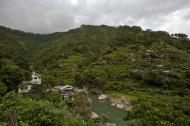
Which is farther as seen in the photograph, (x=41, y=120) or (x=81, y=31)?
(x=81, y=31)

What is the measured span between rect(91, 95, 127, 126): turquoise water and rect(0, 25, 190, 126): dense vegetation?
389 cm

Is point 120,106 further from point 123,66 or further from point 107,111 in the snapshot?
point 123,66

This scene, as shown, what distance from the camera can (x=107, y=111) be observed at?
59.0 m

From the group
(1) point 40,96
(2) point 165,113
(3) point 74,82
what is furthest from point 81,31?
(2) point 165,113

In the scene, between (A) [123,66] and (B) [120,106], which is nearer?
(B) [120,106]

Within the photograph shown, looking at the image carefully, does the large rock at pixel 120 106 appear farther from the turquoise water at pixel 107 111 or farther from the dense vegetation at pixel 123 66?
the dense vegetation at pixel 123 66

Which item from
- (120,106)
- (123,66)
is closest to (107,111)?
(120,106)

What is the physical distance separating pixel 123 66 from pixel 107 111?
28878 millimetres

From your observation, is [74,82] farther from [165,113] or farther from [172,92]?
[165,113]

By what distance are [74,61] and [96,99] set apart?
34724mm

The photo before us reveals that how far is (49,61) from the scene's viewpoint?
11006cm

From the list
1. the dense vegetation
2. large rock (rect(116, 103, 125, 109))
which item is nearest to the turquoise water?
large rock (rect(116, 103, 125, 109))

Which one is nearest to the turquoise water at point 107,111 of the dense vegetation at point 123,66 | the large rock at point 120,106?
the large rock at point 120,106

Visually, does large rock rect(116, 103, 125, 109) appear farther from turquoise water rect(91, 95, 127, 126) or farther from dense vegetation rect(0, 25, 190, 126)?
dense vegetation rect(0, 25, 190, 126)
